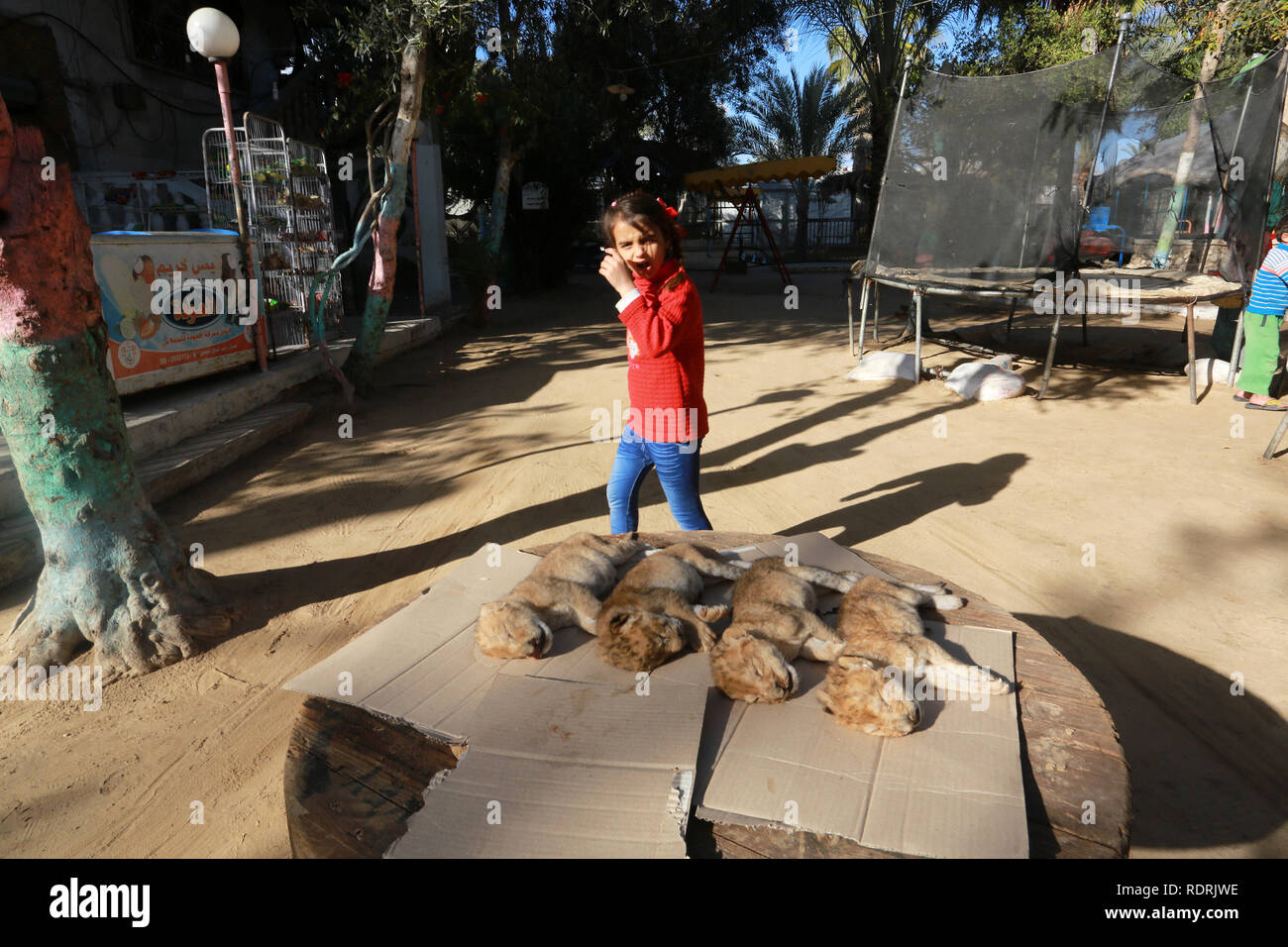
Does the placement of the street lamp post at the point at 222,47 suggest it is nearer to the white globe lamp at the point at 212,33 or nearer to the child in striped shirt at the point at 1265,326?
the white globe lamp at the point at 212,33

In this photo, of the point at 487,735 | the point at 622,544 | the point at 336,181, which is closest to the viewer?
the point at 487,735

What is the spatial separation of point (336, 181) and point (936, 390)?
1246 cm

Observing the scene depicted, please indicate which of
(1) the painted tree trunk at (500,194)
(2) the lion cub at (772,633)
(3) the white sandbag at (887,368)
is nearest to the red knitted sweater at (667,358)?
(2) the lion cub at (772,633)

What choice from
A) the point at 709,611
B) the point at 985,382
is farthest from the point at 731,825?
the point at 985,382

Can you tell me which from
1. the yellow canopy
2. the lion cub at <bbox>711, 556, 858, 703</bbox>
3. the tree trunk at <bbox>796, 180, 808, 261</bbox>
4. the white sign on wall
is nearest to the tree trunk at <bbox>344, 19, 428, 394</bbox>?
the lion cub at <bbox>711, 556, 858, 703</bbox>

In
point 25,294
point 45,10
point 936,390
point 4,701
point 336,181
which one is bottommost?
point 4,701

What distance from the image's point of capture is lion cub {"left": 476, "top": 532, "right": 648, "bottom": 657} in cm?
195

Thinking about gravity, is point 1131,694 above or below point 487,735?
below

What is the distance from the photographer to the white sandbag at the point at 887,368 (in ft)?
28.0

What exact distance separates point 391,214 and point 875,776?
7.86 metres

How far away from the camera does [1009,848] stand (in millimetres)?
1347

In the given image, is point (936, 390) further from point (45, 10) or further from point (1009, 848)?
point (45, 10)

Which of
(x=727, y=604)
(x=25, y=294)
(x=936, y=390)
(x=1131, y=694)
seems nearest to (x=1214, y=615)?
(x=1131, y=694)

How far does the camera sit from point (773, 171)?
16.8m
